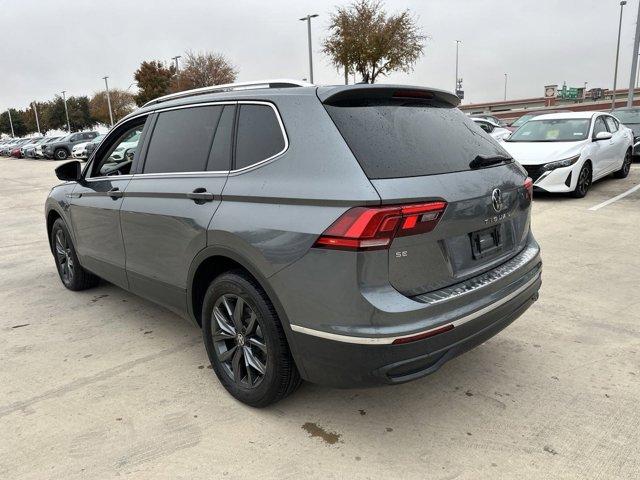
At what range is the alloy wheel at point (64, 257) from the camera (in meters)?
5.05

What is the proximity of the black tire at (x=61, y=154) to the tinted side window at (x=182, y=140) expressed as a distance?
107 ft

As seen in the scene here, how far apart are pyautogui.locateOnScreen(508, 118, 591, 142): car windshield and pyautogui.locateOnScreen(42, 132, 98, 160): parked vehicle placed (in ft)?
96.3

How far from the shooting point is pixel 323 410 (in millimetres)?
2887

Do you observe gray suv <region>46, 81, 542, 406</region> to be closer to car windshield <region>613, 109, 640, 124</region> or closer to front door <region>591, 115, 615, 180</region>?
front door <region>591, 115, 615, 180</region>

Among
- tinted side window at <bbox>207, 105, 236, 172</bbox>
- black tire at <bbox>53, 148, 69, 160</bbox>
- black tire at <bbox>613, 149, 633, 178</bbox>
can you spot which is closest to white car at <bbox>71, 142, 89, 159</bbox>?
black tire at <bbox>53, 148, 69, 160</bbox>

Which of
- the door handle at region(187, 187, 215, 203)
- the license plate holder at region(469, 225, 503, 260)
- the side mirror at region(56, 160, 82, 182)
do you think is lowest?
the license plate holder at region(469, 225, 503, 260)

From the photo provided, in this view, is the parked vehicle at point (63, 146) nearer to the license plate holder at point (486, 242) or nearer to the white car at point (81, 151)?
the white car at point (81, 151)

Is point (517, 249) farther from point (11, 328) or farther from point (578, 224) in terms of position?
point (578, 224)

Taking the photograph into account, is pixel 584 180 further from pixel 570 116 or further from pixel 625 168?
pixel 625 168

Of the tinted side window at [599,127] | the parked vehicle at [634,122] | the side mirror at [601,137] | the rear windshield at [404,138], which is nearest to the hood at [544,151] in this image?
the side mirror at [601,137]

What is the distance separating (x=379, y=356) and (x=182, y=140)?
6.62ft

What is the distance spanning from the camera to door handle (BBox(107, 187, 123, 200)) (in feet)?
12.4

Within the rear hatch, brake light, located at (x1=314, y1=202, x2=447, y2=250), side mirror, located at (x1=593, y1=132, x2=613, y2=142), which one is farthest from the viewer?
side mirror, located at (x1=593, y1=132, x2=613, y2=142)

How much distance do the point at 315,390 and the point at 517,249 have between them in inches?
59.0
